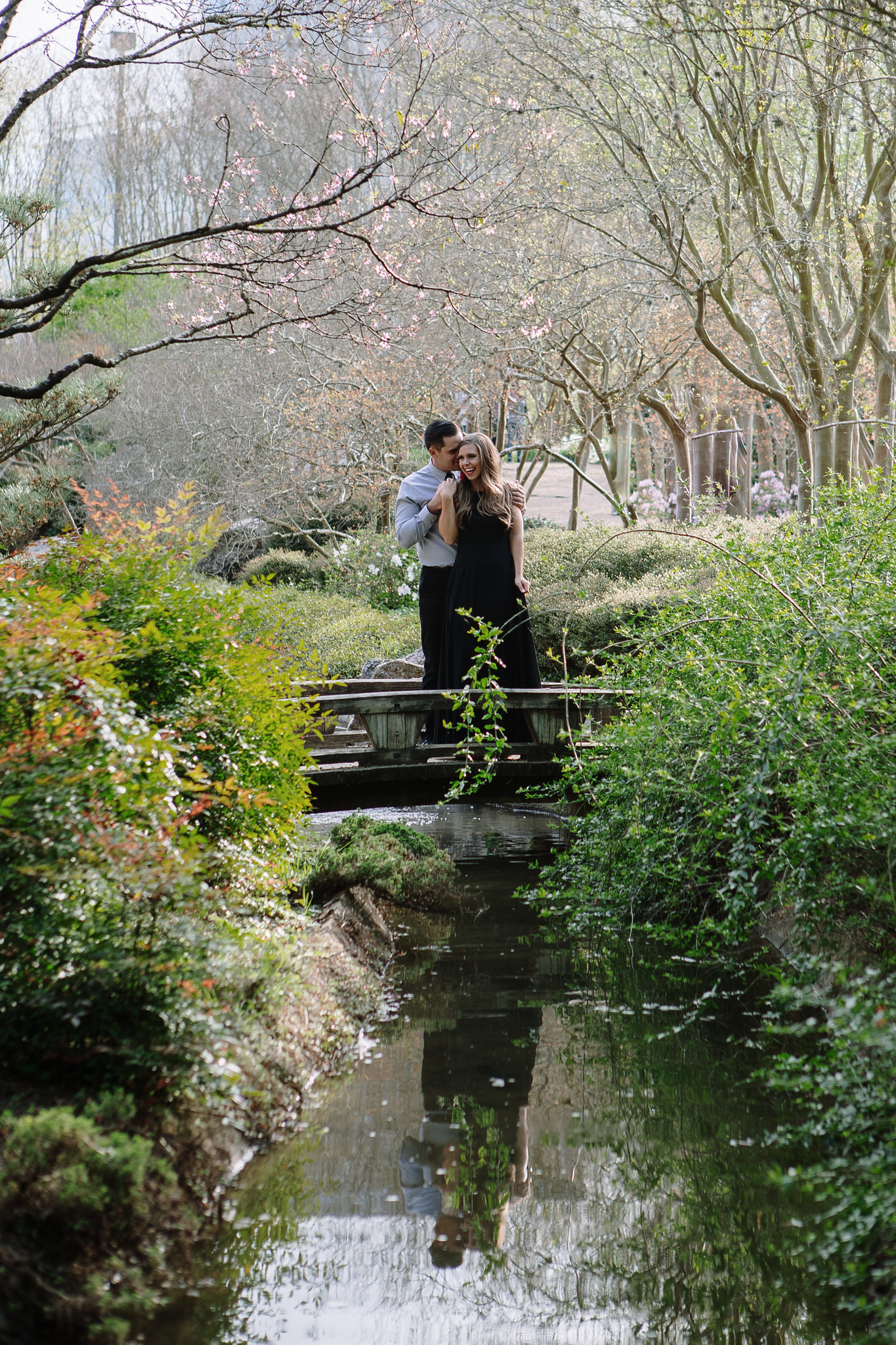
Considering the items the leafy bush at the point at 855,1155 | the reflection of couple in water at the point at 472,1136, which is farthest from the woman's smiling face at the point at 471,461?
the leafy bush at the point at 855,1155

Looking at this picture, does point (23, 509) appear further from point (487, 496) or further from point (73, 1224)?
point (73, 1224)

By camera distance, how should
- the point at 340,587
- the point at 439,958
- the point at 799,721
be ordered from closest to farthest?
the point at 799,721
the point at 439,958
the point at 340,587

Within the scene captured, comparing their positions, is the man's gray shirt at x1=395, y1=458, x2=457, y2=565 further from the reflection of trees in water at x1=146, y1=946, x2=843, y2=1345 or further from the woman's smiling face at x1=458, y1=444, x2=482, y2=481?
the reflection of trees in water at x1=146, y1=946, x2=843, y2=1345

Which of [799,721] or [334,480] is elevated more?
[334,480]

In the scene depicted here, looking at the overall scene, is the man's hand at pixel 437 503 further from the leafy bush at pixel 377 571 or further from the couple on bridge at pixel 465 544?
the leafy bush at pixel 377 571

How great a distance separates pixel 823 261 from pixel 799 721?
877 cm

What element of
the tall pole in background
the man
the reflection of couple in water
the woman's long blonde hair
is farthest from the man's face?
the tall pole in background

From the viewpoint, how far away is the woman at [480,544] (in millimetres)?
6852

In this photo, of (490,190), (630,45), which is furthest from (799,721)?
(490,190)

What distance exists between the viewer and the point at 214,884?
4.39m

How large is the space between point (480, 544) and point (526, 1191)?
4.42 meters

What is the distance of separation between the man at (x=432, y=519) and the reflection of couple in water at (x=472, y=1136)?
11.7 ft

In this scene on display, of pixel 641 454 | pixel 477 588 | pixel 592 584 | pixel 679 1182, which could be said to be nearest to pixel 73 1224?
pixel 679 1182

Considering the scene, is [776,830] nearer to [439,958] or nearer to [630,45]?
[439,958]
